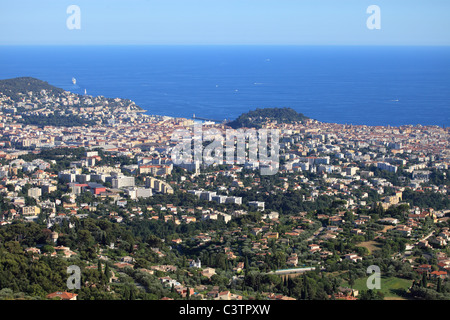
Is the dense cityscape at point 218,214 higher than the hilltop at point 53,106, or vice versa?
the hilltop at point 53,106

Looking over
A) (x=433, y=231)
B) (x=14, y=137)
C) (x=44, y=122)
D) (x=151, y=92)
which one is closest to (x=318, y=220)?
(x=433, y=231)

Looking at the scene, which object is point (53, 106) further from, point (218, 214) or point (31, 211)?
point (218, 214)

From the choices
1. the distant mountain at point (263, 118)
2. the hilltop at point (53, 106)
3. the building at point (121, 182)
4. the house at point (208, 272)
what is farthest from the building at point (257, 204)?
the hilltop at point (53, 106)

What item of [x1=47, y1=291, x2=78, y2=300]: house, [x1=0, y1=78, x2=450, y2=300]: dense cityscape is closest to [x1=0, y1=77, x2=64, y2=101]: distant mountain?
[x1=0, y1=78, x2=450, y2=300]: dense cityscape

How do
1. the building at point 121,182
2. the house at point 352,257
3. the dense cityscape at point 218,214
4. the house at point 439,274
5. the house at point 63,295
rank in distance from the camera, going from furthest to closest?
1. the building at point 121,182
2. the house at point 352,257
3. the house at point 439,274
4. the dense cityscape at point 218,214
5. the house at point 63,295

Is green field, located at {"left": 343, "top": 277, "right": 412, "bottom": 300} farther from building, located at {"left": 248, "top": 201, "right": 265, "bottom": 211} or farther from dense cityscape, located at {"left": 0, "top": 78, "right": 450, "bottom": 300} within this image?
building, located at {"left": 248, "top": 201, "right": 265, "bottom": 211}

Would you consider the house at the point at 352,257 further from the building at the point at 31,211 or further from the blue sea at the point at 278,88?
the blue sea at the point at 278,88

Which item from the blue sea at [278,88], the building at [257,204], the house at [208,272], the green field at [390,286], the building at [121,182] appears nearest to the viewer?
the green field at [390,286]
